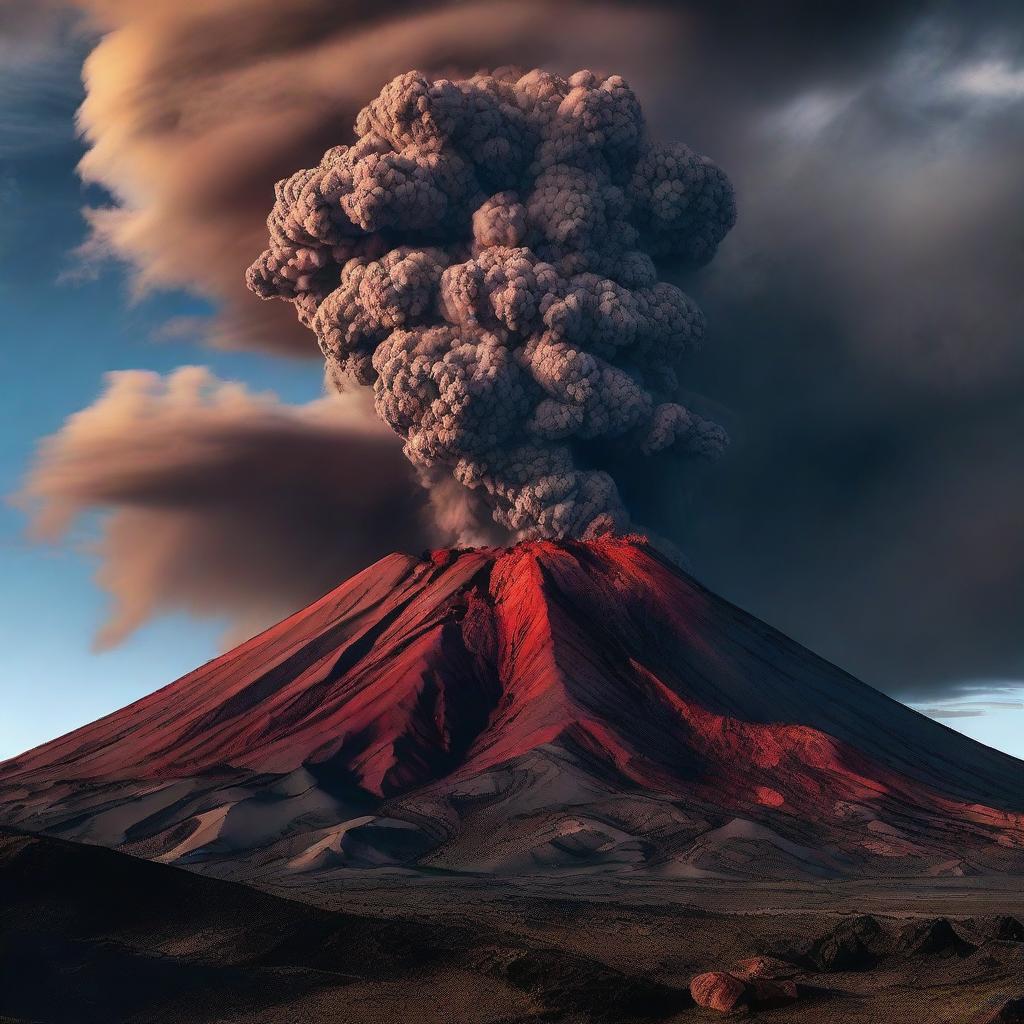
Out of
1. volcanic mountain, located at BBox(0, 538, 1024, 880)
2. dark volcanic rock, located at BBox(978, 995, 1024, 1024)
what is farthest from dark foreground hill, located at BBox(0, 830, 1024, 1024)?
volcanic mountain, located at BBox(0, 538, 1024, 880)

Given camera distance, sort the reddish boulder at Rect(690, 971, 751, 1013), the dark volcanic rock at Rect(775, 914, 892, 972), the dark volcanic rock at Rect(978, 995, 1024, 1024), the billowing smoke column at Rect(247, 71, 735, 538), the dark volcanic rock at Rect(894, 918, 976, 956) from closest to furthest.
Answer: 1. the dark volcanic rock at Rect(978, 995, 1024, 1024)
2. the reddish boulder at Rect(690, 971, 751, 1013)
3. the dark volcanic rock at Rect(775, 914, 892, 972)
4. the dark volcanic rock at Rect(894, 918, 976, 956)
5. the billowing smoke column at Rect(247, 71, 735, 538)

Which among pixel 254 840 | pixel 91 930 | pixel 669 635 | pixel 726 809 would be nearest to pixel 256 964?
pixel 91 930

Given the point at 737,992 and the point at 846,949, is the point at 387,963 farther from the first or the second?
the point at 846,949

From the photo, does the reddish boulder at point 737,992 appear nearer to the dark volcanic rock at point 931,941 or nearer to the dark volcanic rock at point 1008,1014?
the dark volcanic rock at point 1008,1014

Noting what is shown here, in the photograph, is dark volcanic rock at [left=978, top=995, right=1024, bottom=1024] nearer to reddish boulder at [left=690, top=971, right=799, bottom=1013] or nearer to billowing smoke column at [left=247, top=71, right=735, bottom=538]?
reddish boulder at [left=690, top=971, right=799, bottom=1013]

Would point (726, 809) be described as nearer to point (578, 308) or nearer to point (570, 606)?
point (570, 606)

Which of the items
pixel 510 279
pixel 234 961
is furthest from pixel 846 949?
pixel 510 279

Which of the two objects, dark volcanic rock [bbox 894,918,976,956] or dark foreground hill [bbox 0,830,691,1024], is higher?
dark foreground hill [bbox 0,830,691,1024]
